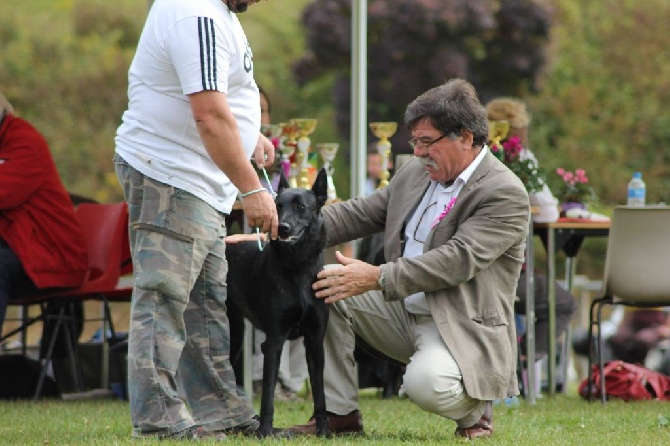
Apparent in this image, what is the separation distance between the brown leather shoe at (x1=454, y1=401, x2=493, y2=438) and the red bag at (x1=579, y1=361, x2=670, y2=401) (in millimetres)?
1949

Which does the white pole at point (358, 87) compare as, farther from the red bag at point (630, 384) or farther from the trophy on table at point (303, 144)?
the red bag at point (630, 384)

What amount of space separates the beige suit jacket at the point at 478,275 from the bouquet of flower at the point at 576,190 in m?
2.41

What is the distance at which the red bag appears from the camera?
5938 millimetres

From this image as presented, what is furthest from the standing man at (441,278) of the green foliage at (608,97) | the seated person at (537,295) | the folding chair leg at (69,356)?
the green foliage at (608,97)

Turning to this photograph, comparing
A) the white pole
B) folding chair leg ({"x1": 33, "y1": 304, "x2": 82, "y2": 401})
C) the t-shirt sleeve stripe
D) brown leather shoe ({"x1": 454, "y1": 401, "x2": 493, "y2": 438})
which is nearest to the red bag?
the white pole

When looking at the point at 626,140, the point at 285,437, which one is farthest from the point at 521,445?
the point at 626,140

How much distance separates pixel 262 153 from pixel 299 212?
0.24m

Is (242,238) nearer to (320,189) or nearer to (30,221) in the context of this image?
(320,189)

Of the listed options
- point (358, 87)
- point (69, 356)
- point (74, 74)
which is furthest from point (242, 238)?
point (74, 74)

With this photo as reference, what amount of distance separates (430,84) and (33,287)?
331 inches

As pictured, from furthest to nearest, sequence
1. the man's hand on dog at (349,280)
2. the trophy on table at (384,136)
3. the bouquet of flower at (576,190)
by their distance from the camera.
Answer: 1. the bouquet of flower at (576,190)
2. the trophy on table at (384,136)
3. the man's hand on dog at (349,280)

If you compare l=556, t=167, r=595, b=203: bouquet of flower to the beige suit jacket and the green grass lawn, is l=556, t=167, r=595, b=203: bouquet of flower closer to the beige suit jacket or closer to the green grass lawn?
the green grass lawn

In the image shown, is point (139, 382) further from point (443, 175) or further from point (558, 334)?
point (558, 334)

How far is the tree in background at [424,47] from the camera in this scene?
539 inches
